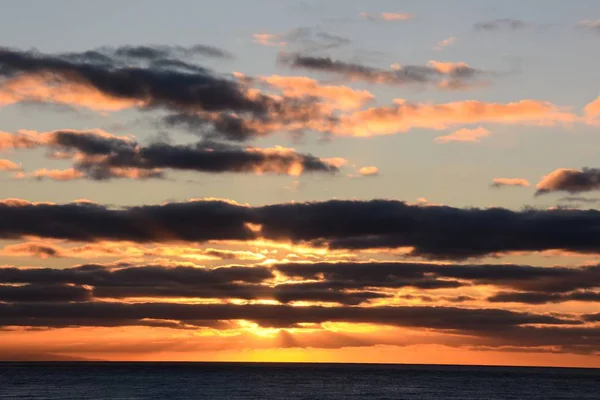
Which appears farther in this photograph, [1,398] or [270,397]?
[270,397]

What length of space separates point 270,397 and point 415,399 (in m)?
32.7

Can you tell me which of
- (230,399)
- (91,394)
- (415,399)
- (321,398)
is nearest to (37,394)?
(91,394)

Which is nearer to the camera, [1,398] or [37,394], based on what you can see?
[1,398]

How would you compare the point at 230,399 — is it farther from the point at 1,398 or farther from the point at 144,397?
the point at 1,398

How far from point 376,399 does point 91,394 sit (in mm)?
62373

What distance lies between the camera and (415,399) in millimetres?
199750

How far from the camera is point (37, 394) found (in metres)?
198

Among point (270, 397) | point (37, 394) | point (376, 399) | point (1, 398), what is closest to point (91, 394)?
point (37, 394)

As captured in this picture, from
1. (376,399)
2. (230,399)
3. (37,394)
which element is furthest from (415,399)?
(37,394)

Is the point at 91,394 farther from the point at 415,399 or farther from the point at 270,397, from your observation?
the point at 415,399

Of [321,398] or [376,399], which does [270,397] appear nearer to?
[321,398]

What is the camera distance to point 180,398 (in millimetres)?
189125

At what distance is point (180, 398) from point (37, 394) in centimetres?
3388

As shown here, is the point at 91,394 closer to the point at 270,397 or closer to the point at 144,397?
the point at 144,397
